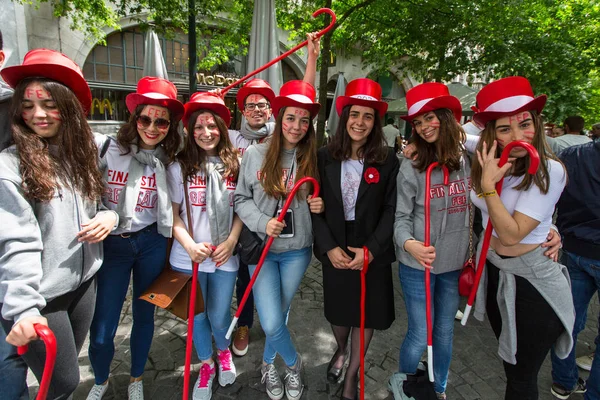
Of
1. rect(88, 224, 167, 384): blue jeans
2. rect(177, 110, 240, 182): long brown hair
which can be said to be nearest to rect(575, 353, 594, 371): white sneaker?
rect(177, 110, 240, 182): long brown hair

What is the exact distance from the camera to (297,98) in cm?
255

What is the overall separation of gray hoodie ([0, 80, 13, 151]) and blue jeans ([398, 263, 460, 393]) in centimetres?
260

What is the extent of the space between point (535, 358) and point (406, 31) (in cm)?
901

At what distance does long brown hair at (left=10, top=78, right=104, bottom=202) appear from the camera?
1.74m

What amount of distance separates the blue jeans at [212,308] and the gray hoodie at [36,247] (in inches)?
32.9

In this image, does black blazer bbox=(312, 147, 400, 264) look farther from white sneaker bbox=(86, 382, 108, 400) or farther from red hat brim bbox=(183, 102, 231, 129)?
white sneaker bbox=(86, 382, 108, 400)

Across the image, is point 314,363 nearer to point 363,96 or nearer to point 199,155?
point 199,155

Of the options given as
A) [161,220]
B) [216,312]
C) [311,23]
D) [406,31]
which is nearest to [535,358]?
[216,312]

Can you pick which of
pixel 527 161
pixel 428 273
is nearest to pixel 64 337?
pixel 428 273

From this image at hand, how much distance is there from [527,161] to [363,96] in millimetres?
1148

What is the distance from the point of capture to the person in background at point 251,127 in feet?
11.1

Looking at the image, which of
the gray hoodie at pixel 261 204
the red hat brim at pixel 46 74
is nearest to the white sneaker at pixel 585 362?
the gray hoodie at pixel 261 204

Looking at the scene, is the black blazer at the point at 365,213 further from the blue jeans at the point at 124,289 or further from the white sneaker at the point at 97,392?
the white sneaker at the point at 97,392

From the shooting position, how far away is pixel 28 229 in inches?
65.5
